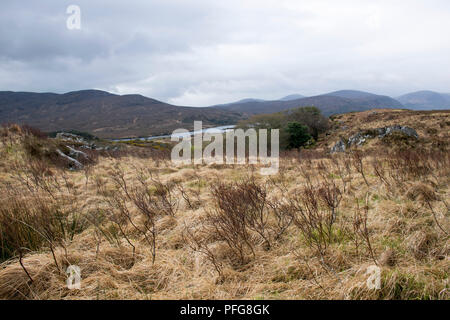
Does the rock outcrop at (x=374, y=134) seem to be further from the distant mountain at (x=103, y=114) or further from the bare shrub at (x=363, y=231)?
the distant mountain at (x=103, y=114)

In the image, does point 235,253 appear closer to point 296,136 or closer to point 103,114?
point 296,136

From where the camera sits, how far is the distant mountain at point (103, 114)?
430ft

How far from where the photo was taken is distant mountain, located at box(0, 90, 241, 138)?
131m

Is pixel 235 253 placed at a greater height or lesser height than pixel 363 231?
lesser

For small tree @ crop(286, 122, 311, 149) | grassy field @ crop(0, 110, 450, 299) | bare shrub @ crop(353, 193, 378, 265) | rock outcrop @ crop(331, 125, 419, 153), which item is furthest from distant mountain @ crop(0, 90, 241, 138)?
bare shrub @ crop(353, 193, 378, 265)

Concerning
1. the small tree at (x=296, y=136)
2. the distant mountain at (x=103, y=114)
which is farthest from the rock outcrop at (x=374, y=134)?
the distant mountain at (x=103, y=114)

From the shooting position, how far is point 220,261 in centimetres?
249

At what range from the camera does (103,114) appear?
16362 cm

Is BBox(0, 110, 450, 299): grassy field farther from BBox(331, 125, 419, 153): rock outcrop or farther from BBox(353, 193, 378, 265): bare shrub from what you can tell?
BBox(331, 125, 419, 153): rock outcrop

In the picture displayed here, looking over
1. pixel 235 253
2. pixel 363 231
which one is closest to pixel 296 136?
pixel 363 231
